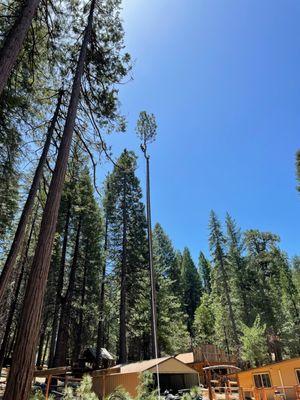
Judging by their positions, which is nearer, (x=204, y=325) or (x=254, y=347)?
(x=254, y=347)

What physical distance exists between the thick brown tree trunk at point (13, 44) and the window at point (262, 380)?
19.1 m

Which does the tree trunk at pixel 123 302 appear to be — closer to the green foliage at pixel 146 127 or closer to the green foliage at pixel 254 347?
the green foliage at pixel 254 347

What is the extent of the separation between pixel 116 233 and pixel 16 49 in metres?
20.6

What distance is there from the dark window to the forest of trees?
22.8 ft

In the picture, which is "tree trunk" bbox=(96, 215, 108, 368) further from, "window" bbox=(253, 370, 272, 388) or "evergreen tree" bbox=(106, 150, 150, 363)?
"window" bbox=(253, 370, 272, 388)

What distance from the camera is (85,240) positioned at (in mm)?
25578

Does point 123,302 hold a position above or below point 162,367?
above

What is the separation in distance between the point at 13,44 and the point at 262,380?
1975 cm

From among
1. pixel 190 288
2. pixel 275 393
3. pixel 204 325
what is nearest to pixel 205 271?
pixel 190 288

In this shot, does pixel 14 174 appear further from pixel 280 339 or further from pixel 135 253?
pixel 280 339

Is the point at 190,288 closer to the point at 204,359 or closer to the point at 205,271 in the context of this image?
the point at 205,271

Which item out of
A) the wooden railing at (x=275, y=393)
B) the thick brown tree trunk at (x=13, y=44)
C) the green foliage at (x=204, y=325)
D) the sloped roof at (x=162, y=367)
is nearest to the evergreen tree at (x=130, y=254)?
the sloped roof at (x=162, y=367)

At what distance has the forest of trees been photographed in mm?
6246

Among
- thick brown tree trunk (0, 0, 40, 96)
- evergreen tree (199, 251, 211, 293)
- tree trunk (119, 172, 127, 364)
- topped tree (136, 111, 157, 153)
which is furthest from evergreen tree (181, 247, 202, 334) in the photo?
thick brown tree trunk (0, 0, 40, 96)
